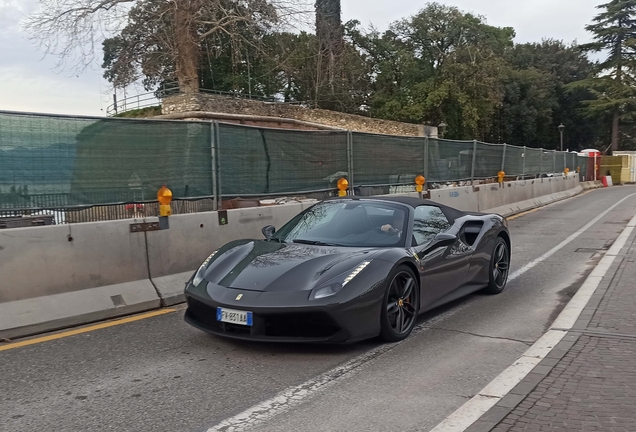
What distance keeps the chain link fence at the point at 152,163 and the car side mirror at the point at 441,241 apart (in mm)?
3487

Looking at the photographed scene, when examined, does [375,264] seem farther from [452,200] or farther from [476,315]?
[452,200]

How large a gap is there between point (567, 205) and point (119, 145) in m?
19.5

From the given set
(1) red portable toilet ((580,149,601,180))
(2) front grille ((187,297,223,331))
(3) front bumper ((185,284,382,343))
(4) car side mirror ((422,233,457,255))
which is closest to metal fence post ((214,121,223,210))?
(2) front grille ((187,297,223,331))

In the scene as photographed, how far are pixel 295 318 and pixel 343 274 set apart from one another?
0.55 meters

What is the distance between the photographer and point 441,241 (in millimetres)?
6219

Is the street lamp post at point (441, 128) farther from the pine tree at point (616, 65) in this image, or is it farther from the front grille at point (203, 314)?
the front grille at point (203, 314)

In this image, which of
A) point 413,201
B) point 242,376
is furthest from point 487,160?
point 242,376

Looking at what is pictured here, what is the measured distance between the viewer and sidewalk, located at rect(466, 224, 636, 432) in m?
3.62

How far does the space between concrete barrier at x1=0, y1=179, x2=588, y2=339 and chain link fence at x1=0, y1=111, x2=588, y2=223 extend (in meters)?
0.47

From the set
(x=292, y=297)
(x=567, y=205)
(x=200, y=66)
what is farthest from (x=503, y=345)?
(x=200, y=66)

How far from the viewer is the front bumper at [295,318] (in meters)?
4.73

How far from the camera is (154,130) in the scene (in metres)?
7.68

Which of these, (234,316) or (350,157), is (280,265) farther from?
(350,157)

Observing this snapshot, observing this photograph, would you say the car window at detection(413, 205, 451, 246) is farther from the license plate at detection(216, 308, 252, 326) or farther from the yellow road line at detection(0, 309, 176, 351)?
the yellow road line at detection(0, 309, 176, 351)
